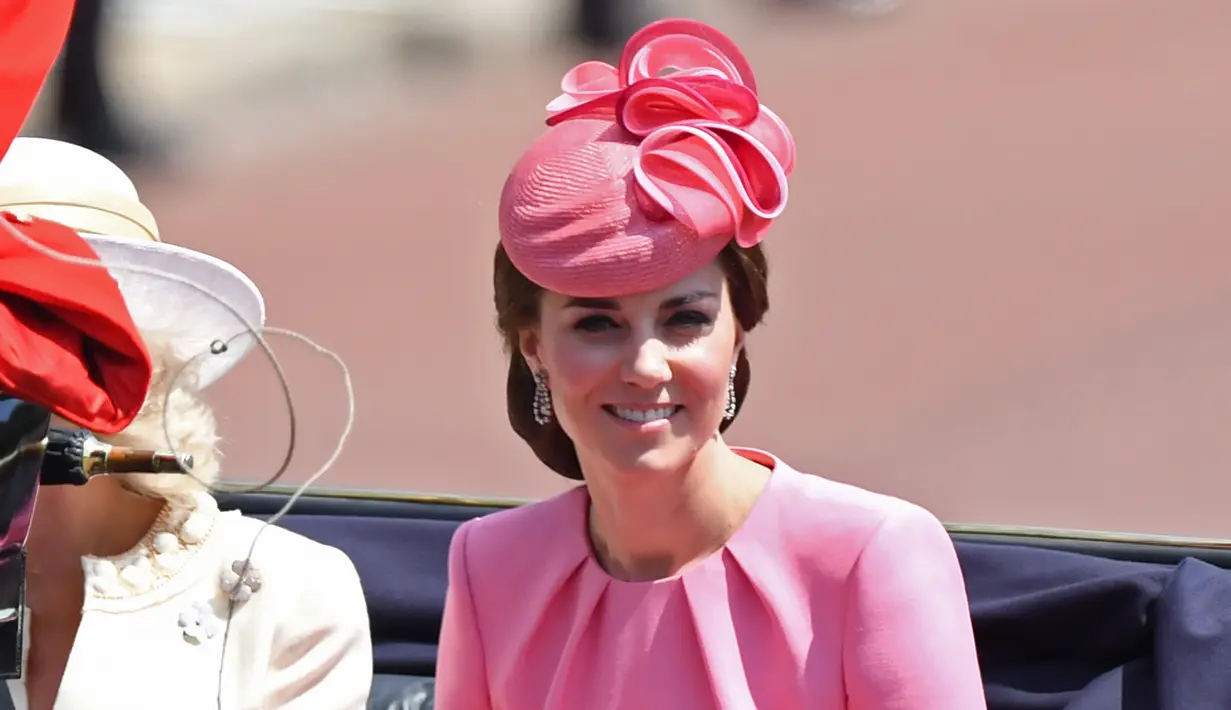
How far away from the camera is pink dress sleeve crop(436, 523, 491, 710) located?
1.54 metres

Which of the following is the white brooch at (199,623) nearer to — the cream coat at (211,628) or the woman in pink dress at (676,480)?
the cream coat at (211,628)

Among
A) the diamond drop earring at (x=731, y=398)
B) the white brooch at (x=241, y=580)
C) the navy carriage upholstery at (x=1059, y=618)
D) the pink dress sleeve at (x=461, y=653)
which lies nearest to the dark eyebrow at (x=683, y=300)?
the diamond drop earring at (x=731, y=398)

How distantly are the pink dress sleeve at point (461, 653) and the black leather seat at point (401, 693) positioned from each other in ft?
1.94

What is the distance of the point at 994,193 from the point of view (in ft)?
7.11

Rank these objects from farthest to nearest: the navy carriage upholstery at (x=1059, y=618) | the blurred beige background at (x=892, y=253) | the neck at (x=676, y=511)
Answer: the blurred beige background at (x=892, y=253)
the navy carriage upholstery at (x=1059, y=618)
the neck at (x=676, y=511)

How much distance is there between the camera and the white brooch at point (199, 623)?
5.55 feet

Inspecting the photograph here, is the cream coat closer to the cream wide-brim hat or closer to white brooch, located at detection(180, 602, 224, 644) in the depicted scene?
white brooch, located at detection(180, 602, 224, 644)

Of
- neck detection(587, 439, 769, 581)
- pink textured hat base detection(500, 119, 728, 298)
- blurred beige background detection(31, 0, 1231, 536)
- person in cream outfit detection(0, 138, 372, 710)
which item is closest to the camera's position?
pink textured hat base detection(500, 119, 728, 298)

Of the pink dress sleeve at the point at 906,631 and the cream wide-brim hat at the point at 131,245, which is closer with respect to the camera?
the pink dress sleeve at the point at 906,631

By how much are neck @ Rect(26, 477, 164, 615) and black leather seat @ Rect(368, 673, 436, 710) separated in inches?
21.8

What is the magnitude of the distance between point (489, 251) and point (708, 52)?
1205mm

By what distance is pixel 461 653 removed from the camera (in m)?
1.55

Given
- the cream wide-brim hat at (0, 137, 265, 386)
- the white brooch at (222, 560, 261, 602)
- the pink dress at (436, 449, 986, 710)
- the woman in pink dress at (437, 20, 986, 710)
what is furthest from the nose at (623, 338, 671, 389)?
the white brooch at (222, 560, 261, 602)

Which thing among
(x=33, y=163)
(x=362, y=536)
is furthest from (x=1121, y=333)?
(x=33, y=163)
